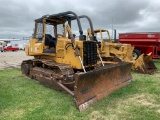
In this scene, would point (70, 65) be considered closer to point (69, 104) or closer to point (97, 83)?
point (97, 83)

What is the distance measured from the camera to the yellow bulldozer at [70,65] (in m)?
5.34

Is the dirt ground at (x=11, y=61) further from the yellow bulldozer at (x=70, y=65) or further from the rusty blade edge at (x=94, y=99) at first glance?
the rusty blade edge at (x=94, y=99)

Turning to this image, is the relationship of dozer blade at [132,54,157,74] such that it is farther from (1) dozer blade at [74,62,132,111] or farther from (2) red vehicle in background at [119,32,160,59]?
(2) red vehicle in background at [119,32,160,59]

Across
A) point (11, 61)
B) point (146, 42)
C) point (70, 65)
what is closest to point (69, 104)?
point (70, 65)

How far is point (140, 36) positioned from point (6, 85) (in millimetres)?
10224

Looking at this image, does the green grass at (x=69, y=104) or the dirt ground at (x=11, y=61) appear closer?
the green grass at (x=69, y=104)

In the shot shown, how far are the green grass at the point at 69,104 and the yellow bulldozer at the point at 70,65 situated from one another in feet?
0.83

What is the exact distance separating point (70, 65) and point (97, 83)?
4.46 feet

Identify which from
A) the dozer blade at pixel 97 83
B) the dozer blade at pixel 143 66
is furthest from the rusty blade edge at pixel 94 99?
the dozer blade at pixel 143 66

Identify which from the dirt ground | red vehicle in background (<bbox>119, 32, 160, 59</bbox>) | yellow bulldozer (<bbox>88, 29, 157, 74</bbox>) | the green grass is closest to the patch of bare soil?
the green grass

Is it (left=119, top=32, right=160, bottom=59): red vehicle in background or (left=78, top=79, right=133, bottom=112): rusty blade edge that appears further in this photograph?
(left=119, top=32, right=160, bottom=59): red vehicle in background

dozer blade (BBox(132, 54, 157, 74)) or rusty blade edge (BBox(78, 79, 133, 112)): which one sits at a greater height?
dozer blade (BBox(132, 54, 157, 74))

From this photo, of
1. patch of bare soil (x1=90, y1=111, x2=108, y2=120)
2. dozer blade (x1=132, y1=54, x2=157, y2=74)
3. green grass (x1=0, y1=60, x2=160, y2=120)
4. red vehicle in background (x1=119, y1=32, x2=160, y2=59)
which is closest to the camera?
patch of bare soil (x1=90, y1=111, x2=108, y2=120)

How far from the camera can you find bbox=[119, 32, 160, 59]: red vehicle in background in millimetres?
14055
